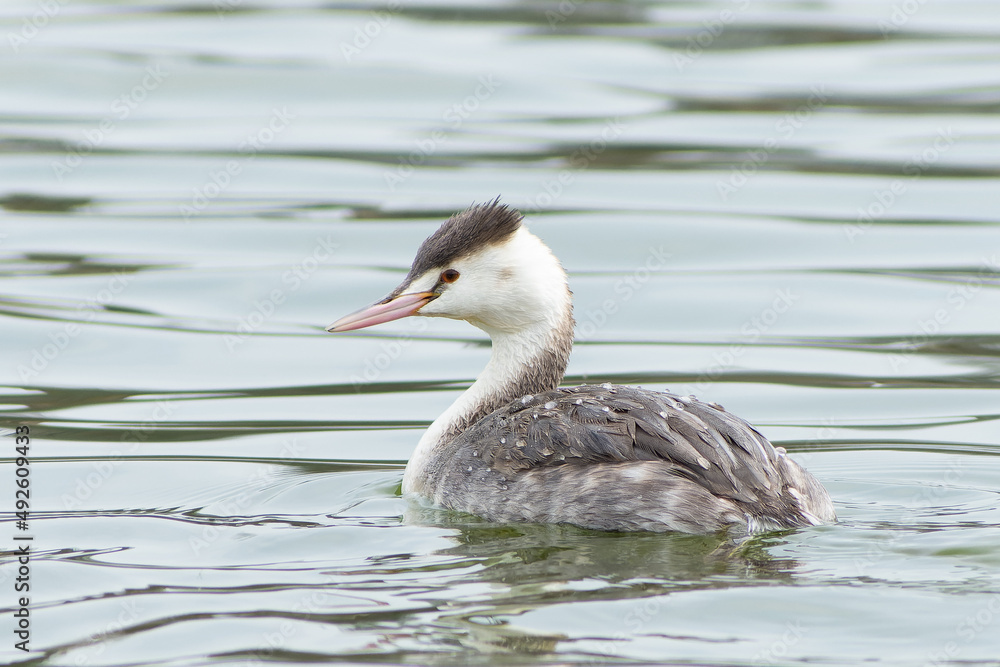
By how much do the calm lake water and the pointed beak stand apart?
0.83 m

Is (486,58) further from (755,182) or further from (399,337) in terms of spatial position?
(399,337)

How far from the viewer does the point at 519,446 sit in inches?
269

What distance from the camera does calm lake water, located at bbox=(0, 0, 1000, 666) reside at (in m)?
5.68

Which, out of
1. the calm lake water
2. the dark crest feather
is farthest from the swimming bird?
the calm lake water

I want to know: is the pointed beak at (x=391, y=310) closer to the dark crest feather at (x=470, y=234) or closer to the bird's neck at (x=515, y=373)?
the dark crest feather at (x=470, y=234)

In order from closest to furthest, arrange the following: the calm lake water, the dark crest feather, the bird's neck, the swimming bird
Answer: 1. the calm lake water
2. the swimming bird
3. the dark crest feather
4. the bird's neck

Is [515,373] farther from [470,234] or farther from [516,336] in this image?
[470,234]

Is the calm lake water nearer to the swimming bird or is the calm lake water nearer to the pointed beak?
the swimming bird

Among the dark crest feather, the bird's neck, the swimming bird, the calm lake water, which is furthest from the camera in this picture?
the bird's neck

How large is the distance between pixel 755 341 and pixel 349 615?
5.61m

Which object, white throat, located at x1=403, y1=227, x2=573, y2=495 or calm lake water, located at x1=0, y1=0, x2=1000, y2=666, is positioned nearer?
calm lake water, located at x1=0, y1=0, x2=1000, y2=666

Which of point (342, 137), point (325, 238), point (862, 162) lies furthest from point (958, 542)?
point (342, 137)

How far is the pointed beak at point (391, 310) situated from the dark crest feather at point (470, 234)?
6.8 inches

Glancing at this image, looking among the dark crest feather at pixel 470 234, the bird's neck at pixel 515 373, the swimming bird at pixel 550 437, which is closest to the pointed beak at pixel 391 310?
the swimming bird at pixel 550 437
